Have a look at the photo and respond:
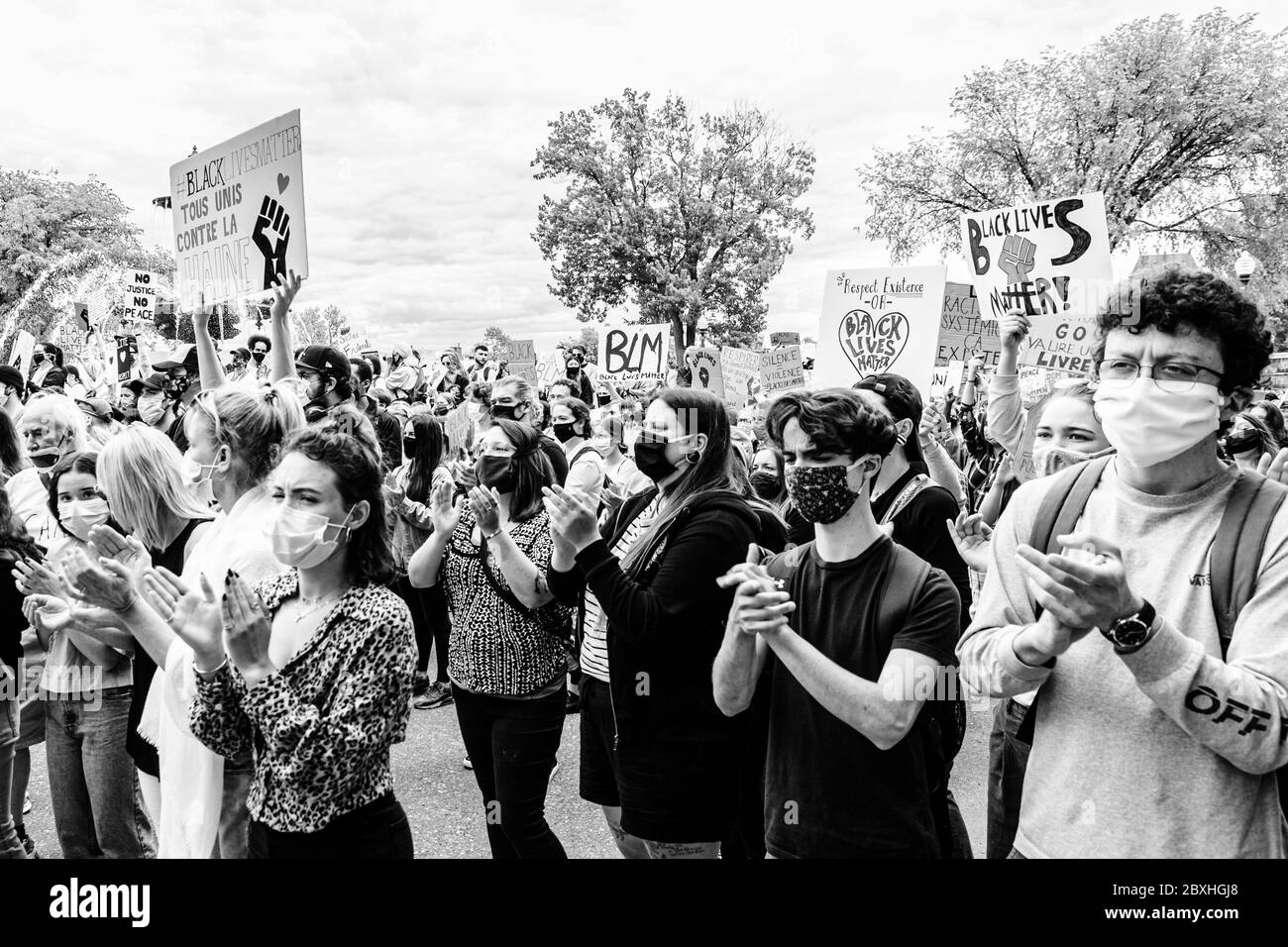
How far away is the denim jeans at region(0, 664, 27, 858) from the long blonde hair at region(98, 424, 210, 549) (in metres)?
0.77

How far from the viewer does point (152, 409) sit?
6938 millimetres

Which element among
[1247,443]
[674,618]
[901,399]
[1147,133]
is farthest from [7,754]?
[1147,133]

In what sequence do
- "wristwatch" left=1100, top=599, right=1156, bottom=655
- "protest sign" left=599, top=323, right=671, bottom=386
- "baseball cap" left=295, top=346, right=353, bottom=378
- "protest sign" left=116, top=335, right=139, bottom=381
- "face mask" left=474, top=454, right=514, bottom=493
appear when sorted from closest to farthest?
"wristwatch" left=1100, top=599, right=1156, bottom=655 < "face mask" left=474, top=454, right=514, bottom=493 < "baseball cap" left=295, top=346, right=353, bottom=378 < "protest sign" left=599, top=323, right=671, bottom=386 < "protest sign" left=116, top=335, right=139, bottom=381

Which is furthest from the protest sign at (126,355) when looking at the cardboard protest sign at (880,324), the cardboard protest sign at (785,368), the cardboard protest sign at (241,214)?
the cardboard protest sign at (880,324)

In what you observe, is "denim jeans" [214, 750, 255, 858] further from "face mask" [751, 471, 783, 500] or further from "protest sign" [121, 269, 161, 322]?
"protest sign" [121, 269, 161, 322]

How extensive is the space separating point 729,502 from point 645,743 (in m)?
0.82

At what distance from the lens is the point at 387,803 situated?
2.30 meters

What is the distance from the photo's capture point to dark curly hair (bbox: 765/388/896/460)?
229 cm

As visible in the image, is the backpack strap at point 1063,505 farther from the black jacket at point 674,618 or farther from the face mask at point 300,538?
the face mask at point 300,538

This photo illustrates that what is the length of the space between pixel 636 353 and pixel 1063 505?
7.15 metres

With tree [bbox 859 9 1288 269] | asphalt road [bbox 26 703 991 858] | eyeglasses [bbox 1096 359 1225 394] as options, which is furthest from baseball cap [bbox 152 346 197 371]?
tree [bbox 859 9 1288 269]

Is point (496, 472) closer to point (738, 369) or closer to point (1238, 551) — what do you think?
point (1238, 551)
